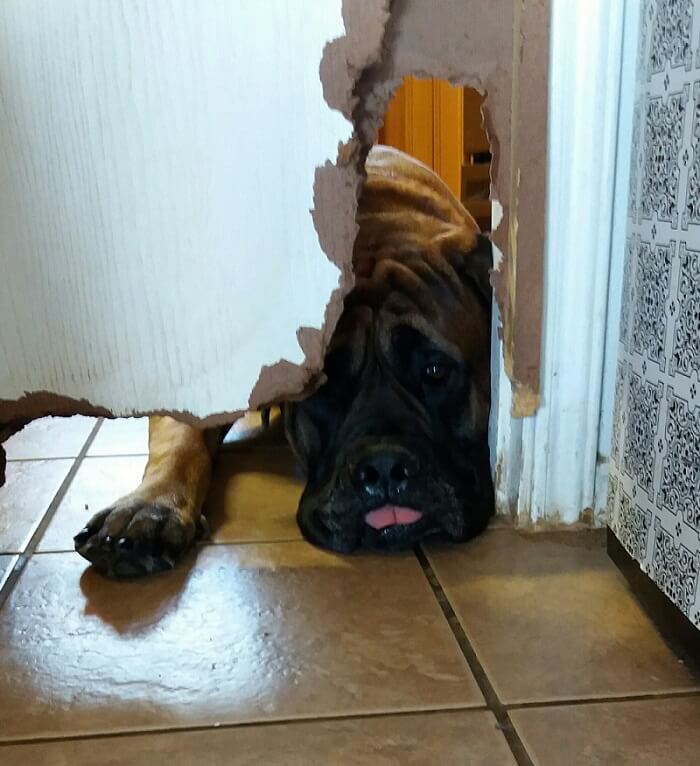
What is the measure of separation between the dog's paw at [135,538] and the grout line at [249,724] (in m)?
0.33

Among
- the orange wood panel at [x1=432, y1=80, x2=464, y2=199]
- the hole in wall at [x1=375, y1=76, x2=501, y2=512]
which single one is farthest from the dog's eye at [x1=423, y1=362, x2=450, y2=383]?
the orange wood panel at [x1=432, y1=80, x2=464, y2=199]

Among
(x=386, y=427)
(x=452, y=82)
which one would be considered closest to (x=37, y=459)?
(x=386, y=427)

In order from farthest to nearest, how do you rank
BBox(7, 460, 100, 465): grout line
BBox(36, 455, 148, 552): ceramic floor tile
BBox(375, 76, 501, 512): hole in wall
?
1. BBox(375, 76, 501, 512): hole in wall
2. BBox(7, 460, 100, 465): grout line
3. BBox(36, 455, 148, 552): ceramic floor tile

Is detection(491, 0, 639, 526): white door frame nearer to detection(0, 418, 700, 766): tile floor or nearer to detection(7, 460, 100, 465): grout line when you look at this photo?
detection(0, 418, 700, 766): tile floor

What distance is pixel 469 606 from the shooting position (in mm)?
1002

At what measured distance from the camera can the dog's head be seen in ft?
3.88

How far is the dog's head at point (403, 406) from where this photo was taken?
118 centimetres

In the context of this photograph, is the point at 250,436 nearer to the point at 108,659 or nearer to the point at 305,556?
the point at 305,556

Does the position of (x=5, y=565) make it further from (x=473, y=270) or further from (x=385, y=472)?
(x=473, y=270)

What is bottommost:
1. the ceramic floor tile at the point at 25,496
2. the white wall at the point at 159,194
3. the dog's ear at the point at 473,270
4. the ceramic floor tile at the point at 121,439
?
the ceramic floor tile at the point at 121,439

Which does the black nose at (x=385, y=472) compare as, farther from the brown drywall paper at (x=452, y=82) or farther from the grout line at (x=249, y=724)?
the grout line at (x=249, y=724)

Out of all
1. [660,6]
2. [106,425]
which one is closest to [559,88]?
[660,6]

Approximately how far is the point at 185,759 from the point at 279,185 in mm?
609

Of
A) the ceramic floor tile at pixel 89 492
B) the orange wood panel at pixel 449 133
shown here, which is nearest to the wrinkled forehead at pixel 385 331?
the ceramic floor tile at pixel 89 492
